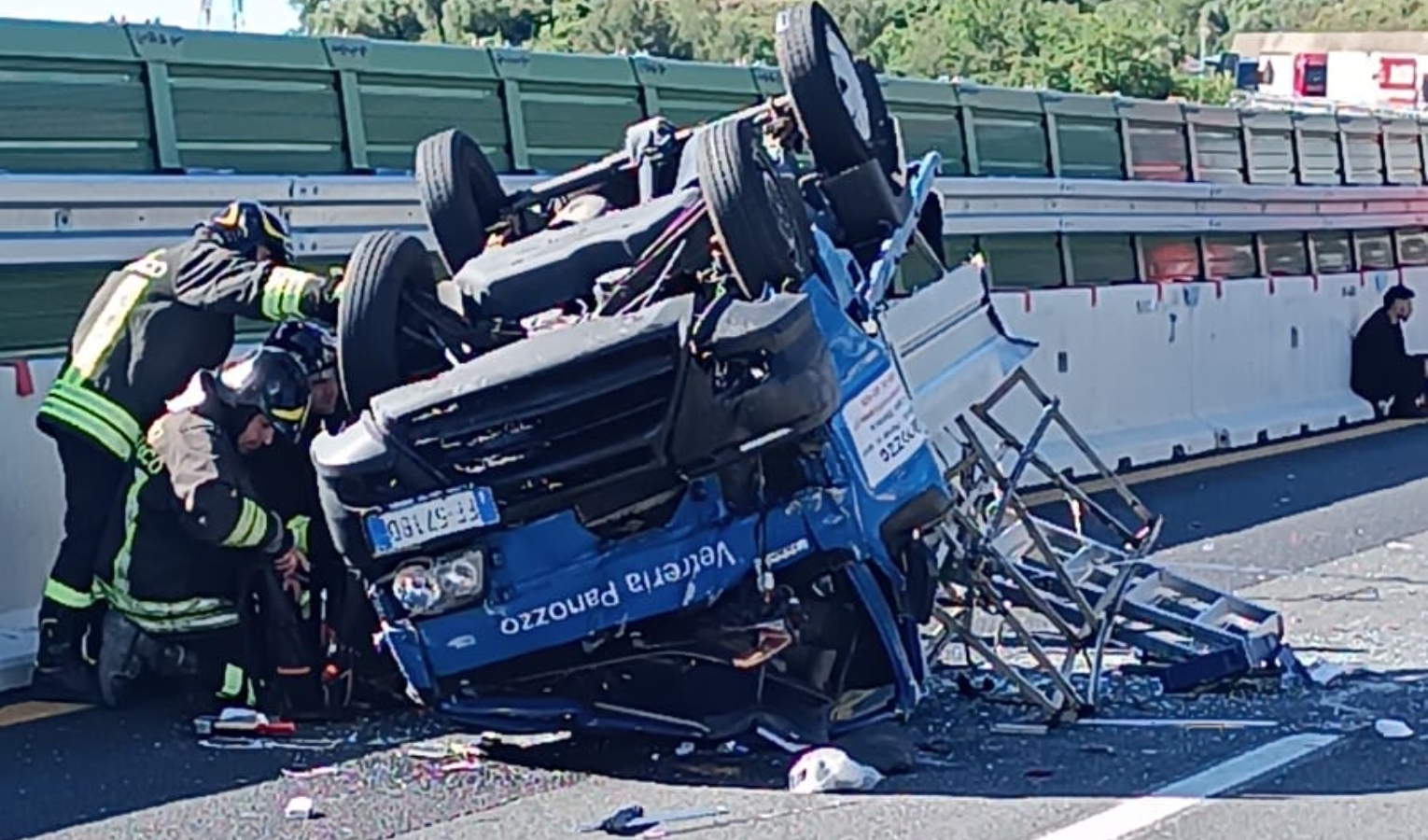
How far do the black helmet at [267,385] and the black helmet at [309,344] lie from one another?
4 cm

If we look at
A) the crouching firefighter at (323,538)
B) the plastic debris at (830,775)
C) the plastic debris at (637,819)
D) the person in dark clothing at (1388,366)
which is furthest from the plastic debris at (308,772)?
the person in dark clothing at (1388,366)

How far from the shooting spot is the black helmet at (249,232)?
7.77 meters

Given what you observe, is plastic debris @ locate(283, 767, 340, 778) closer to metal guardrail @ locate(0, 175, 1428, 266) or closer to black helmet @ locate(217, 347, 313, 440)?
black helmet @ locate(217, 347, 313, 440)

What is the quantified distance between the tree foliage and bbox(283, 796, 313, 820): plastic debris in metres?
47.7

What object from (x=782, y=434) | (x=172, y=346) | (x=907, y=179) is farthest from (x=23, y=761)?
(x=907, y=179)

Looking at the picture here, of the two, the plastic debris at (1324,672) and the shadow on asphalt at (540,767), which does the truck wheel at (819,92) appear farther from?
the plastic debris at (1324,672)

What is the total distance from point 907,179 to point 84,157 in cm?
378

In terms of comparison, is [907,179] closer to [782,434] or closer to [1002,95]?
[782,434]

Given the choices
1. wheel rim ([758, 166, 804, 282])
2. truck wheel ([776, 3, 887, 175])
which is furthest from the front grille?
truck wheel ([776, 3, 887, 175])

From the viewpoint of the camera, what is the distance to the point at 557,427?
6.42m

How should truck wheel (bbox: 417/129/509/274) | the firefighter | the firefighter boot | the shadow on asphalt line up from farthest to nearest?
truck wheel (bbox: 417/129/509/274), the firefighter, the firefighter boot, the shadow on asphalt

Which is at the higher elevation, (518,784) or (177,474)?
(177,474)

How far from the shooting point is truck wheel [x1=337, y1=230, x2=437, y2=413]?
22.3 ft

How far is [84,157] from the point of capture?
9891 mm
